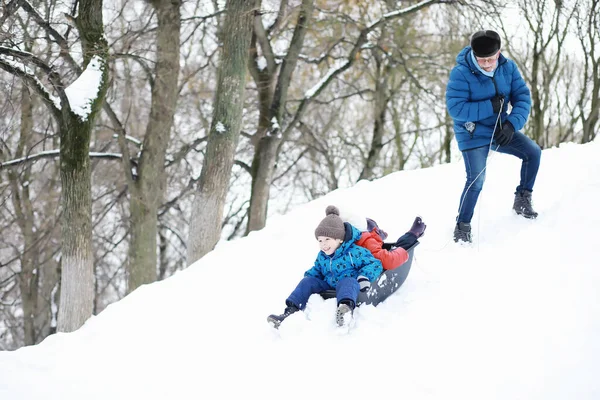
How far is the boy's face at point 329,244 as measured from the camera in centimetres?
403

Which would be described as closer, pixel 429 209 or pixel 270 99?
pixel 429 209

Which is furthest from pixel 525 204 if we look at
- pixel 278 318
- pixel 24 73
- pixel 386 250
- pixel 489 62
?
pixel 24 73

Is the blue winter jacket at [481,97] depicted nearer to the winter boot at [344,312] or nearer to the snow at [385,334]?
the snow at [385,334]

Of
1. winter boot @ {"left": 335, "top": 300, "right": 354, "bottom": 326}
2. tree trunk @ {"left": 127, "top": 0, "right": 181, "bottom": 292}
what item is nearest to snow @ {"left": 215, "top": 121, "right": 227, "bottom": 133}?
tree trunk @ {"left": 127, "top": 0, "right": 181, "bottom": 292}

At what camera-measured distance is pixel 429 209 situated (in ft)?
20.7

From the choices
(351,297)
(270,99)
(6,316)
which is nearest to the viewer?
(351,297)

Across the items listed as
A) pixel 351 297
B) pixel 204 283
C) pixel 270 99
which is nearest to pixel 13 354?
pixel 204 283

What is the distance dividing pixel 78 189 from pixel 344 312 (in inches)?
179

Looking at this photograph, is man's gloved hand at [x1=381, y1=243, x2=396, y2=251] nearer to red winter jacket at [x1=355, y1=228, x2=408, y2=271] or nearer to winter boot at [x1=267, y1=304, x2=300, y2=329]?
red winter jacket at [x1=355, y1=228, x2=408, y2=271]

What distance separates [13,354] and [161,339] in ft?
3.39

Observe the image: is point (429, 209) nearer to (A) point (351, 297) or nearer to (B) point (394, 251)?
(B) point (394, 251)

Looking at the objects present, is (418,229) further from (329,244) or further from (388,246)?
(329,244)

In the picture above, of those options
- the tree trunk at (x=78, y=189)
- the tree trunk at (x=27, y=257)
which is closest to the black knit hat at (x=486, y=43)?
the tree trunk at (x=78, y=189)

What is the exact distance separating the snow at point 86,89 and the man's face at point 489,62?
448cm
